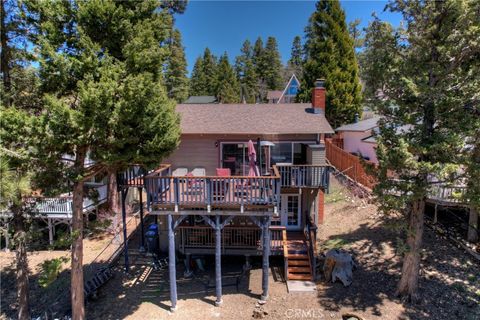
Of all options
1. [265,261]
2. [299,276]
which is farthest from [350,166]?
[265,261]

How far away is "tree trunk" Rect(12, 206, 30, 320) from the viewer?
31.5 feet

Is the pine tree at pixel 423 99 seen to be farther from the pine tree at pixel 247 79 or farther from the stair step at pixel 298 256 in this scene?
the pine tree at pixel 247 79

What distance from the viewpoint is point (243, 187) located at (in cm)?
1077

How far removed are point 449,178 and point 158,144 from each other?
9445 mm

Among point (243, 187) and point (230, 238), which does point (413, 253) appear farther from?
point (230, 238)

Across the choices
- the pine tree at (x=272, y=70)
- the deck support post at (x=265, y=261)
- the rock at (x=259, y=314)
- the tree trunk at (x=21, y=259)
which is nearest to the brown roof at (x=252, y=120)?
the deck support post at (x=265, y=261)

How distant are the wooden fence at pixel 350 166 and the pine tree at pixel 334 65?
7973 millimetres

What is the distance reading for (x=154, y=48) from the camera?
891 cm

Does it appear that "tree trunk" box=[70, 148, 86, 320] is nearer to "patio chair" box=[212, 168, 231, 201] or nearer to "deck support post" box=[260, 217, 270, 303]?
"patio chair" box=[212, 168, 231, 201]

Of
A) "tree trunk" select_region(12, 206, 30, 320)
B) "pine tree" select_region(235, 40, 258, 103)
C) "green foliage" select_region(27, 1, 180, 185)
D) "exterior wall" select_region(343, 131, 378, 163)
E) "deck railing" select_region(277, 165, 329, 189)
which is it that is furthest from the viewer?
"pine tree" select_region(235, 40, 258, 103)

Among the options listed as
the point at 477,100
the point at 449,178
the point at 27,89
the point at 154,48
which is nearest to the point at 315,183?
the point at 449,178

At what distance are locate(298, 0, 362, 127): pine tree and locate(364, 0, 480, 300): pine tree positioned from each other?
19270 mm

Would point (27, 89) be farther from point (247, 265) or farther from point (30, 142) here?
point (247, 265)

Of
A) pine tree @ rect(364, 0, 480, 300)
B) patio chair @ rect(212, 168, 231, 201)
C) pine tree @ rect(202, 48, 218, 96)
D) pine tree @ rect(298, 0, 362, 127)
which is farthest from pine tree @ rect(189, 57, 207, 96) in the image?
pine tree @ rect(364, 0, 480, 300)
